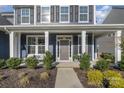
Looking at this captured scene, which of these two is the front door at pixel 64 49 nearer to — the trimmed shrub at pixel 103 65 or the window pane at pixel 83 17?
the window pane at pixel 83 17

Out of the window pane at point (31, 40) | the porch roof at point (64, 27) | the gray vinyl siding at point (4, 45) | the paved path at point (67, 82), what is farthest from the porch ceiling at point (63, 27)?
the paved path at point (67, 82)

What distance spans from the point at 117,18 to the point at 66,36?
11779 mm

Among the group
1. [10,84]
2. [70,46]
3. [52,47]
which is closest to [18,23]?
[52,47]

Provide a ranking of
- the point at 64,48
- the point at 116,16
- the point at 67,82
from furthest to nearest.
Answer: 1. the point at 116,16
2. the point at 64,48
3. the point at 67,82

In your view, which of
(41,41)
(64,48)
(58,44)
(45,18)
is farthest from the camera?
(41,41)

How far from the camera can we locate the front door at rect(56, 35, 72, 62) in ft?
72.9

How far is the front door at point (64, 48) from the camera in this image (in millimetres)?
22205

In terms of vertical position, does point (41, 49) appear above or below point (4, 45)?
below

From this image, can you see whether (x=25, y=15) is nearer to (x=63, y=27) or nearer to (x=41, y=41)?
(x=41, y=41)

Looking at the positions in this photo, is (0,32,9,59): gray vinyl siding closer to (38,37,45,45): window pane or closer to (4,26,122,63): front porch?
(4,26,122,63): front porch

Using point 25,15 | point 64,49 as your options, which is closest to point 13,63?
point 64,49

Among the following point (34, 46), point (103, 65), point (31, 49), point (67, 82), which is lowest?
point (67, 82)

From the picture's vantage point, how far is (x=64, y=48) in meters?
22.3
